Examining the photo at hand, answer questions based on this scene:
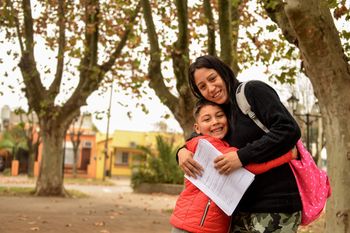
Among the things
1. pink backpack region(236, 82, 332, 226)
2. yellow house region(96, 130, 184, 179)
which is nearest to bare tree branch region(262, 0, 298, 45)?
pink backpack region(236, 82, 332, 226)

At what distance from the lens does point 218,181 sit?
8.40ft

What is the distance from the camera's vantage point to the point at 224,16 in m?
9.74

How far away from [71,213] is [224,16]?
6.05m

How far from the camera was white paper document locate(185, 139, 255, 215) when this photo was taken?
8.05ft

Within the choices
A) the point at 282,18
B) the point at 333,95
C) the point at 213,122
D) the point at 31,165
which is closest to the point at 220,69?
the point at 213,122

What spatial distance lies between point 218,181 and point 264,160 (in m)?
0.30

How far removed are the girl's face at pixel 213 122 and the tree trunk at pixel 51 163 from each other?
14.6 metres

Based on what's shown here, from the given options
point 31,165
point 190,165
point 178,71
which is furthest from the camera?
point 31,165

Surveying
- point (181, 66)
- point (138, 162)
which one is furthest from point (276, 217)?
point (138, 162)

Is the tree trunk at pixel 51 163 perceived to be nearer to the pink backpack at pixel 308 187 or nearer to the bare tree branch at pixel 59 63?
the bare tree branch at pixel 59 63

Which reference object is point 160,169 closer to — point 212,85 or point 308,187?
point 212,85

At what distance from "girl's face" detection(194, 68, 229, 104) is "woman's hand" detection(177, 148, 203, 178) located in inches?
14.1

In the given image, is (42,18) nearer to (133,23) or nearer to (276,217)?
(133,23)

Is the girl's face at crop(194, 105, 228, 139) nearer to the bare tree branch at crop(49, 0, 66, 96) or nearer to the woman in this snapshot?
the woman
